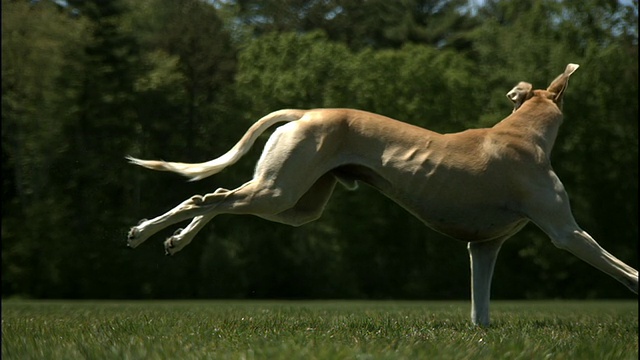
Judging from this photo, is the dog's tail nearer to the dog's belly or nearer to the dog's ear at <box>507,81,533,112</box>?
the dog's belly

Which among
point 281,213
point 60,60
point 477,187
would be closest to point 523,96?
point 477,187

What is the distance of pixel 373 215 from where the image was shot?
3650cm

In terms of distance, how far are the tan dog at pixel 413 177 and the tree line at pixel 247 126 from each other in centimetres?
2051

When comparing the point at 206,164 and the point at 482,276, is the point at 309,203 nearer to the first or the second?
the point at 206,164

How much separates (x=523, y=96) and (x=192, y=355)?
452 cm

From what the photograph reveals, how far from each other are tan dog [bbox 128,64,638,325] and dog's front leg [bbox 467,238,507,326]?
44 centimetres

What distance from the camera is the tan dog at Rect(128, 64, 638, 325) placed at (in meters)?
7.21

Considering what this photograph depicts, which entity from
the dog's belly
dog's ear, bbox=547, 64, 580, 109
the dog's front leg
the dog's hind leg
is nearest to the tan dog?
the dog's belly

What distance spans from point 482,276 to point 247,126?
27.8 metres

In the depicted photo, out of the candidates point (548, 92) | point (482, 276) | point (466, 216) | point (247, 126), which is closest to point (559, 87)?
point (548, 92)

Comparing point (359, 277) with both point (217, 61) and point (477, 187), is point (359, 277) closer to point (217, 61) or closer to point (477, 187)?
point (217, 61)

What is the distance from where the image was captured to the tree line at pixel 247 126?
31.4 meters

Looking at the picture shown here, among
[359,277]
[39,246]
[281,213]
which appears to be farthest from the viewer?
[359,277]

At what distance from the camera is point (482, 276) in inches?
319
